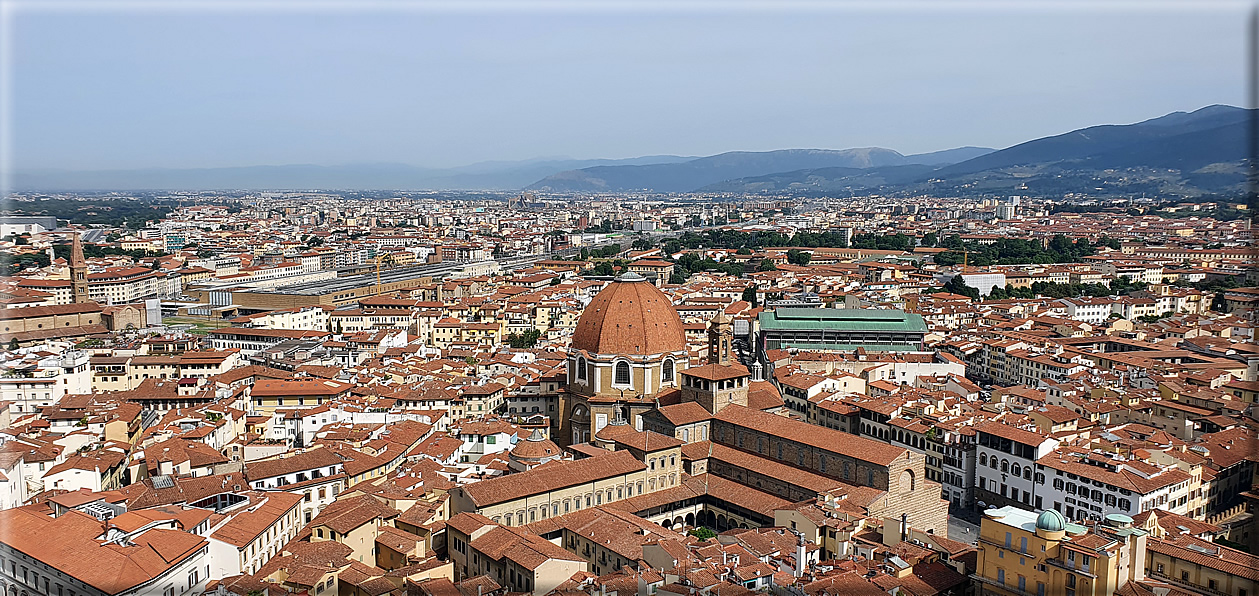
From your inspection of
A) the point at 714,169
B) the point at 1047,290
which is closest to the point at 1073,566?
the point at 1047,290

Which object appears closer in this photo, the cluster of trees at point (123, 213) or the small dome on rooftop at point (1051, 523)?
the small dome on rooftop at point (1051, 523)

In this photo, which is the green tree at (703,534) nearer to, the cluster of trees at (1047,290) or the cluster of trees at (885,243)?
the cluster of trees at (1047,290)

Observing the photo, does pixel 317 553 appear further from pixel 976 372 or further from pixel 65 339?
pixel 65 339

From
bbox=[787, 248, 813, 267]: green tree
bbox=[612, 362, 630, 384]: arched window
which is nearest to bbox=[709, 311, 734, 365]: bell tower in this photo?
bbox=[612, 362, 630, 384]: arched window

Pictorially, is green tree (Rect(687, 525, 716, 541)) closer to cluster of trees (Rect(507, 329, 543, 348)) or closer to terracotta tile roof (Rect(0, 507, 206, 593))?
terracotta tile roof (Rect(0, 507, 206, 593))

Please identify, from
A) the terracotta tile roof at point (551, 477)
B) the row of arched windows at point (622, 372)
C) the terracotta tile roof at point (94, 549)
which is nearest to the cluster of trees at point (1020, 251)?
the row of arched windows at point (622, 372)
